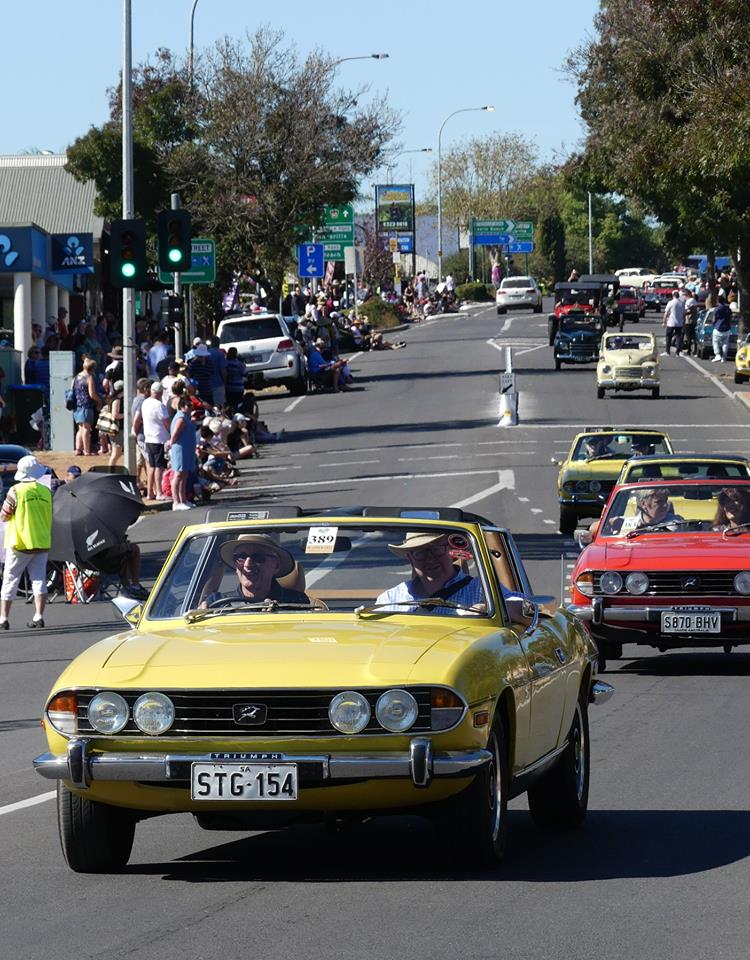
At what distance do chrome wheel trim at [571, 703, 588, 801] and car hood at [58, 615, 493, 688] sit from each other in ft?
3.72

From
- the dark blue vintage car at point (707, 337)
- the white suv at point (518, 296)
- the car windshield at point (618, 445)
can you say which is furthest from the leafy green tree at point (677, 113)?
the white suv at point (518, 296)

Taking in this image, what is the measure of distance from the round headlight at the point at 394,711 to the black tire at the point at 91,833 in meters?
1.15

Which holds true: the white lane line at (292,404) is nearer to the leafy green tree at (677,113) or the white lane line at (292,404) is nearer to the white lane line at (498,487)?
the leafy green tree at (677,113)

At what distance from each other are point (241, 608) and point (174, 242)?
21.8 meters

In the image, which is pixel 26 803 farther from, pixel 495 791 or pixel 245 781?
pixel 495 791

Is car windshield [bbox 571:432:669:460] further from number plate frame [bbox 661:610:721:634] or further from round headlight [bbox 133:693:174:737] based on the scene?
round headlight [bbox 133:693:174:737]

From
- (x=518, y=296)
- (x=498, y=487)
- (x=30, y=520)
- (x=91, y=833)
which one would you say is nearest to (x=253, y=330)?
(x=498, y=487)

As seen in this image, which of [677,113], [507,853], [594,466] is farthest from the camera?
[677,113]

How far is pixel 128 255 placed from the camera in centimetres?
2783

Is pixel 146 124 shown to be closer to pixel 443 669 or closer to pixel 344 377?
pixel 344 377

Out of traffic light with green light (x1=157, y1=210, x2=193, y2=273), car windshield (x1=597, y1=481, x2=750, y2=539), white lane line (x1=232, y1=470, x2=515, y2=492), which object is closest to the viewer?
car windshield (x1=597, y1=481, x2=750, y2=539)

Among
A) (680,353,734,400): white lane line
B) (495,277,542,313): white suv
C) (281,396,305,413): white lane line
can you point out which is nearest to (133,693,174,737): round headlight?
(281,396,305,413): white lane line

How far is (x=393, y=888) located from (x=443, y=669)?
2.76ft

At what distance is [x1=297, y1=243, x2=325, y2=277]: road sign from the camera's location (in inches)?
2611
